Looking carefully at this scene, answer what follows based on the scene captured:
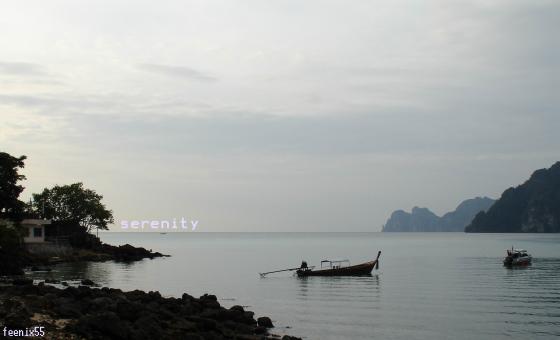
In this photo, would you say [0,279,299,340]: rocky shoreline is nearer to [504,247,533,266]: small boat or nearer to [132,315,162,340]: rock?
[132,315,162,340]: rock

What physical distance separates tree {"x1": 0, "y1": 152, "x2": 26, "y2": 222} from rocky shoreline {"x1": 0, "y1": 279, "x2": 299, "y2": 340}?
1193 inches

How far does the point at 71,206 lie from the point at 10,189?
1247 inches

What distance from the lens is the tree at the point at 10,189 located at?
63875 millimetres

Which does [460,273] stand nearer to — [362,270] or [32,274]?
[362,270]

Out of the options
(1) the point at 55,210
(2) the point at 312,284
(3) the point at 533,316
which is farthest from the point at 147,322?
(1) the point at 55,210

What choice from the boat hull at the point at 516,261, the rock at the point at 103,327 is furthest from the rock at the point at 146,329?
the boat hull at the point at 516,261

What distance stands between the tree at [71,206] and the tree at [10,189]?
28.8m

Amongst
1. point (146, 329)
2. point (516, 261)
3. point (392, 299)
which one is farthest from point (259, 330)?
point (516, 261)

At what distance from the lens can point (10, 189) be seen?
64562mm

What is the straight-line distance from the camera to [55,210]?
9506 cm

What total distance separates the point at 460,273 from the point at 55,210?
63.5m

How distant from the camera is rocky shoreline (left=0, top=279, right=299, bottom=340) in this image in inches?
888

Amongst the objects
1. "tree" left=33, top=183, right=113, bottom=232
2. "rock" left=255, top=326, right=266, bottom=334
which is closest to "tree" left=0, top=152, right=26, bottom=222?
"tree" left=33, top=183, right=113, bottom=232

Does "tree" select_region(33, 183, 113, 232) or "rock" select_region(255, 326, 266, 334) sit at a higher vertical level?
"tree" select_region(33, 183, 113, 232)
